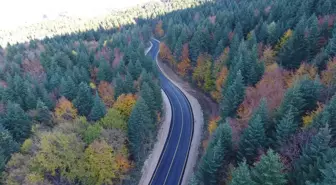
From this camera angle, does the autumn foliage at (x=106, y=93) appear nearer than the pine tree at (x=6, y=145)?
No

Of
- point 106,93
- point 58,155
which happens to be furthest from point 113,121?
point 106,93

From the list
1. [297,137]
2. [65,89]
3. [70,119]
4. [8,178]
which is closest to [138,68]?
[65,89]

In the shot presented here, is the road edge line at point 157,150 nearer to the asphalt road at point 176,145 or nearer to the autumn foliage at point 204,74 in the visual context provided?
the asphalt road at point 176,145

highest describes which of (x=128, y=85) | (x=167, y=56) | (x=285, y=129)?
(x=128, y=85)

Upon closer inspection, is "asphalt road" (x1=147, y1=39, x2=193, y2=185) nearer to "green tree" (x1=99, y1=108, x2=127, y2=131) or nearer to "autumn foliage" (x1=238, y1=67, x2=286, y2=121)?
"green tree" (x1=99, y1=108, x2=127, y2=131)

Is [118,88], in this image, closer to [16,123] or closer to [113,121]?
[113,121]

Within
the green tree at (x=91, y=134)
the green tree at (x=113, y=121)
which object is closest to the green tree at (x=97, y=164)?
the green tree at (x=91, y=134)

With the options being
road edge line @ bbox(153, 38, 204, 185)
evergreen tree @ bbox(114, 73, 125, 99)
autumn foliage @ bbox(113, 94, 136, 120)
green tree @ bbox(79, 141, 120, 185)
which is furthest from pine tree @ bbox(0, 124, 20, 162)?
road edge line @ bbox(153, 38, 204, 185)
